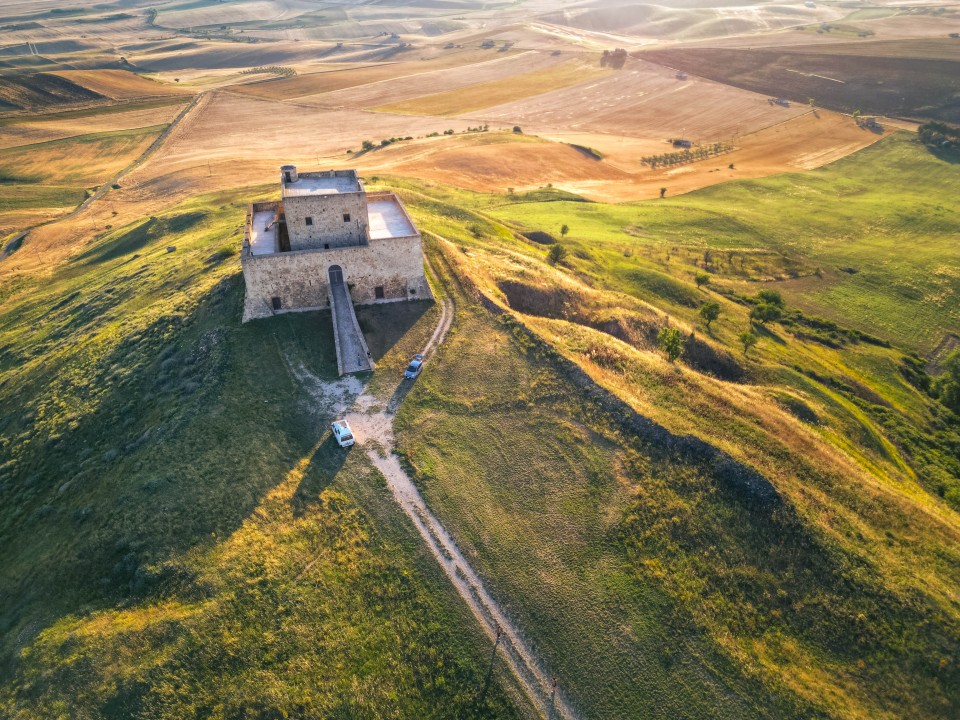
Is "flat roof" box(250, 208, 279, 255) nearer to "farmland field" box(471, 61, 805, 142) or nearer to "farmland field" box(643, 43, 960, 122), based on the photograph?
"farmland field" box(471, 61, 805, 142)

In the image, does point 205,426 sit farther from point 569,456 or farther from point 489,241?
point 489,241

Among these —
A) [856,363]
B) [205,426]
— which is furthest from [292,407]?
[856,363]

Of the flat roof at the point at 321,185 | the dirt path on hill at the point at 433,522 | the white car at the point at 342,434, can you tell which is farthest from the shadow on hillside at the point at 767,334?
the white car at the point at 342,434

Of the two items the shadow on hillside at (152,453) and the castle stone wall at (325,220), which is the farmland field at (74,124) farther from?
the castle stone wall at (325,220)

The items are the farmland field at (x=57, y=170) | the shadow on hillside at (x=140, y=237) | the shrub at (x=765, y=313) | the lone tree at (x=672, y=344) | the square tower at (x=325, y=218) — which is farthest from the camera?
the farmland field at (x=57, y=170)

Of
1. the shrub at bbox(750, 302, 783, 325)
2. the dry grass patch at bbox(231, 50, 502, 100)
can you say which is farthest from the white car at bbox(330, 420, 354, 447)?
the dry grass patch at bbox(231, 50, 502, 100)

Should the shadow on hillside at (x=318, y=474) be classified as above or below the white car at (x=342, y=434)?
below
